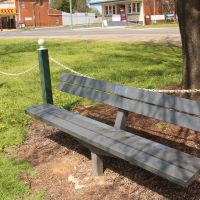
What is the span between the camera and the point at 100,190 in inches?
174

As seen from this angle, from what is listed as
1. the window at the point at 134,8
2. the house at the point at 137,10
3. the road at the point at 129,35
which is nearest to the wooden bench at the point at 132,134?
the road at the point at 129,35

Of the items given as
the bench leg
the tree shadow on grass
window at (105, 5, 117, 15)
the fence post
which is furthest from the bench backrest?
window at (105, 5, 117, 15)

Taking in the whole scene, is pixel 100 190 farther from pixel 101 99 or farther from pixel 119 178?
pixel 101 99

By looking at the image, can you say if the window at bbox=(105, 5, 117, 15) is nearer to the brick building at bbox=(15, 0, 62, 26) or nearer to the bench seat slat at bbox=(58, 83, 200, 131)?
the brick building at bbox=(15, 0, 62, 26)

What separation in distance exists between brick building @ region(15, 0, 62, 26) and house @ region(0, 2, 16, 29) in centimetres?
87

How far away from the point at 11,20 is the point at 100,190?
233 feet

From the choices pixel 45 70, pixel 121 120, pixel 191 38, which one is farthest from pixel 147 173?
pixel 45 70

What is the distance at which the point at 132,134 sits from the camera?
4.35 metres

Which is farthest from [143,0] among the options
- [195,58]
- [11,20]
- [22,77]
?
[195,58]

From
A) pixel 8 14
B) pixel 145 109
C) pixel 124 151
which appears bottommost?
pixel 124 151

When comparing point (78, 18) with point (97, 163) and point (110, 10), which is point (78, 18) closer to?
point (110, 10)

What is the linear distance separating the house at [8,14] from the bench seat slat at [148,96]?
69129mm

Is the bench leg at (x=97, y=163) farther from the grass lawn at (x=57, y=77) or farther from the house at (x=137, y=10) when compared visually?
the house at (x=137, y=10)

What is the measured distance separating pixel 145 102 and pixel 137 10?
52106 millimetres
